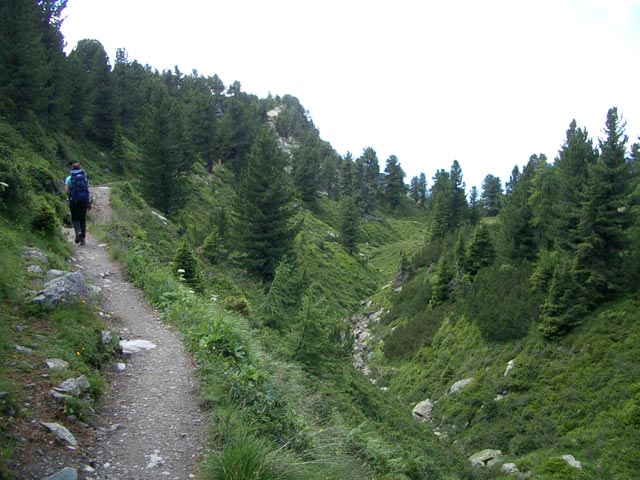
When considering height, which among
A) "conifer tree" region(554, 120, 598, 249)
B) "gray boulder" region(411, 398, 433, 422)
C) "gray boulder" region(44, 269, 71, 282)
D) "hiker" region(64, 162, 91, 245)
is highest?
"conifer tree" region(554, 120, 598, 249)

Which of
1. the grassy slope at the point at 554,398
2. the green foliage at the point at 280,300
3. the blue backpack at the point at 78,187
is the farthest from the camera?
the green foliage at the point at 280,300

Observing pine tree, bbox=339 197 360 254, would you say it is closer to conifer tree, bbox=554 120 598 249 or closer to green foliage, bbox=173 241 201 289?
conifer tree, bbox=554 120 598 249

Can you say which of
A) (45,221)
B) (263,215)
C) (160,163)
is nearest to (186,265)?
(45,221)

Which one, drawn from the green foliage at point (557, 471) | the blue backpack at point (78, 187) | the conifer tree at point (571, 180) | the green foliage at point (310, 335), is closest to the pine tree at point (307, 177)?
the conifer tree at point (571, 180)

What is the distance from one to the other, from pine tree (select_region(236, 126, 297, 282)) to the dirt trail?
686 inches

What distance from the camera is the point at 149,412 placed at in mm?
6125

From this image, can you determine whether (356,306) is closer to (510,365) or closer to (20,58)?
(510,365)

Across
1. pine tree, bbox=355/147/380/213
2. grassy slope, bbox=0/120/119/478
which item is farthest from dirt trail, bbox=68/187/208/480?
pine tree, bbox=355/147/380/213

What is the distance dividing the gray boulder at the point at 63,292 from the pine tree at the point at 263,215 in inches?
741

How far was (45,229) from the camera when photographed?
37.9 ft

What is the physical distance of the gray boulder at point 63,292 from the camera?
7.42 metres

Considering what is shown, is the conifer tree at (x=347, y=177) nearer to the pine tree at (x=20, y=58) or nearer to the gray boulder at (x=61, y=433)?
the pine tree at (x=20, y=58)

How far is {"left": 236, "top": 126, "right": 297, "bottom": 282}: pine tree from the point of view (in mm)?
27625

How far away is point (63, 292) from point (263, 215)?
2007 centimetres
